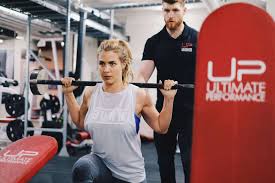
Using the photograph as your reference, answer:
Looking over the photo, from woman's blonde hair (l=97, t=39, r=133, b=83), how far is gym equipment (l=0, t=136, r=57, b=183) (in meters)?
0.65

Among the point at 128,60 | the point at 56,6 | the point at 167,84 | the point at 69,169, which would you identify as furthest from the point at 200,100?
the point at 56,6

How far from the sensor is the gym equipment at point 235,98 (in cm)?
145

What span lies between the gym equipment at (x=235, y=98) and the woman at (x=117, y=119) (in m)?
0.56

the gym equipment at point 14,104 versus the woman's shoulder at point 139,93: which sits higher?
the woman's shoulder at point 139,93

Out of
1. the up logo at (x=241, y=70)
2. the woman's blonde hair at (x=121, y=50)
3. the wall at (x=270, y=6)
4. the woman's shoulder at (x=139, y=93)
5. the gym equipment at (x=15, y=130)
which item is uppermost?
the wall at (x=270, y=6)

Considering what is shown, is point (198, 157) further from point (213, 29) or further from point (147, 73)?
point (147, 73)

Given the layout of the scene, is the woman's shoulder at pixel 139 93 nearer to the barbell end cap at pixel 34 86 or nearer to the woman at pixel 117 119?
the woman at pixel 117 119

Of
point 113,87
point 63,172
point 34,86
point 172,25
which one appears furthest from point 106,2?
point 113,87

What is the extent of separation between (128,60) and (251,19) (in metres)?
0.91

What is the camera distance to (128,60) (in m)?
2.22

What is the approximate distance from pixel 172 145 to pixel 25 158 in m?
0.93

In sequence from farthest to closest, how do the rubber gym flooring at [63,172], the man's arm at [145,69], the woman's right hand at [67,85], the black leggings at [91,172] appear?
the rubber gym flooring at [63,172] < the man's arm at [145,69] < the woman's right hand at [67,85] < the black leggings at [91,172]

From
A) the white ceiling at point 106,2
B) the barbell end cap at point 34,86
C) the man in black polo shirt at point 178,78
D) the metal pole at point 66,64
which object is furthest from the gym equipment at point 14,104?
the man in black polo shirt at point 178,78

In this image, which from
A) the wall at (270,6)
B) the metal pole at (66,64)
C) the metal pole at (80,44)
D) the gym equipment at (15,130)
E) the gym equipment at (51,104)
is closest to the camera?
the wall at (270,6)
